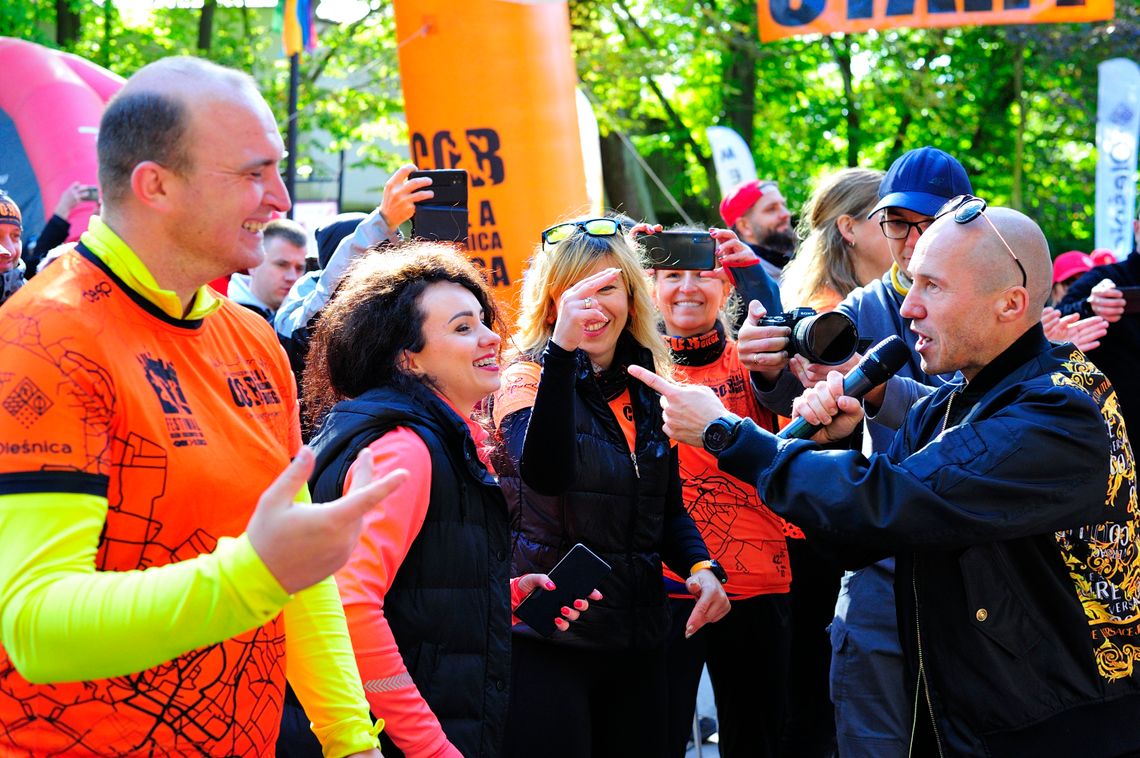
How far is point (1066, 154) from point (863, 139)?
505 cm

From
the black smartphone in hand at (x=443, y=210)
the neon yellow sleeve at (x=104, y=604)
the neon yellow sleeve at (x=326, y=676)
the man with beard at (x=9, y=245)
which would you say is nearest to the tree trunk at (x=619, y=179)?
the man with beard at (x=9, y=245)

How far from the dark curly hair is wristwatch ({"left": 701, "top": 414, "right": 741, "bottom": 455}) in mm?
737

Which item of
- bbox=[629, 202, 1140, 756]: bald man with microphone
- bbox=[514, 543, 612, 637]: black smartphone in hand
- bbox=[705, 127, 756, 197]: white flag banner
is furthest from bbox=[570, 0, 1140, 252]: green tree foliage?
bbox=[629, 202, 1140, 756]: bald man with microphone

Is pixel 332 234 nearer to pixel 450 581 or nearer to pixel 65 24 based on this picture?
pixel 450 581

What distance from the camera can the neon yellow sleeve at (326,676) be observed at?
2.27 metres

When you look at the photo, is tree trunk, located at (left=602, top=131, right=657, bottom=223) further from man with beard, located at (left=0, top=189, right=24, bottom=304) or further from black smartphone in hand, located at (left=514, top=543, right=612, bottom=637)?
black smartphone in hand, located at (left=514, top=543, right=612, bottom=637)

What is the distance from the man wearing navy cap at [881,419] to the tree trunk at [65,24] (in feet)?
58.6

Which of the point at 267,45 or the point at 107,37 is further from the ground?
the point at 107,37

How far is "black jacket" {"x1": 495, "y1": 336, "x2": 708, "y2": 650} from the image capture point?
3.37 metres

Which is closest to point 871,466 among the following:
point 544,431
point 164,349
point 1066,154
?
point 544,431

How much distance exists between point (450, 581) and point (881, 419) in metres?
1.66

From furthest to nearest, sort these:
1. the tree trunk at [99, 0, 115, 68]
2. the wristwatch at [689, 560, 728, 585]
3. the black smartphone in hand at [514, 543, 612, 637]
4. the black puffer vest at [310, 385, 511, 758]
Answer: the tree trunk at [99, 0, 115, 68]
the wristwatch at [689, 560, 728, 585]
the black smartphone in hand at [514, 543, 612, 637]
the black puffer vest at [310, 385, 511, 758]

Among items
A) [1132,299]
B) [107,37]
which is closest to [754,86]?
[107,37]

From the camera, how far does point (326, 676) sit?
2287 mm
